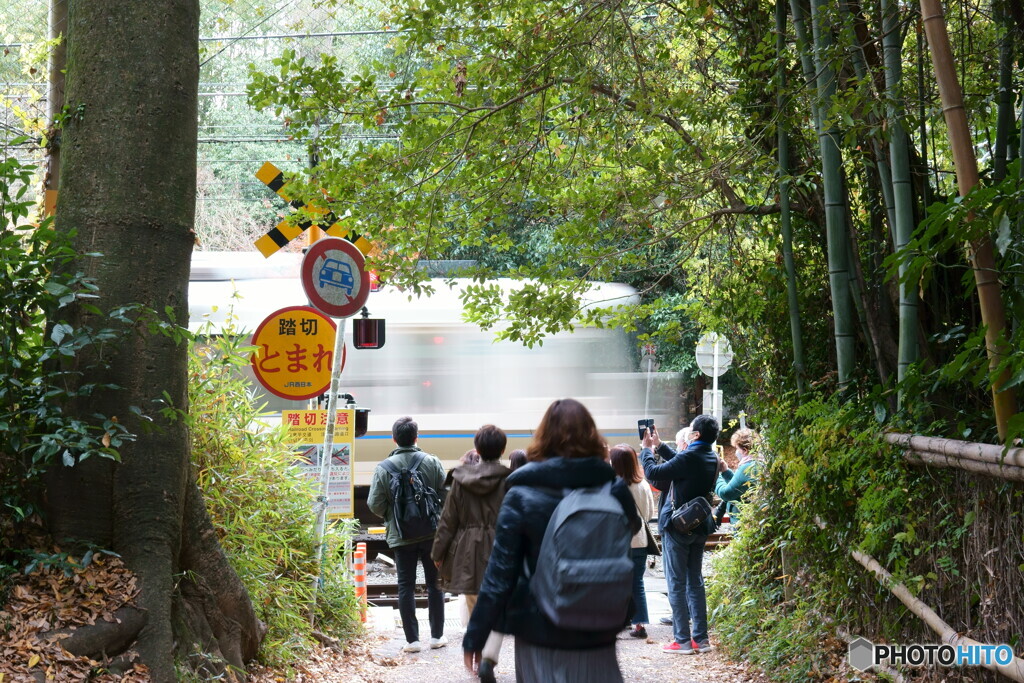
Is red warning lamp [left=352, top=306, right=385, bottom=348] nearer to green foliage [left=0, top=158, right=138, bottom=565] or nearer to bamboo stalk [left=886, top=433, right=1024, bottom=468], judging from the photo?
green foliage [left=0, top=158, right=138, bottom=565]

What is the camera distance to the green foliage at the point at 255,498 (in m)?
6.01

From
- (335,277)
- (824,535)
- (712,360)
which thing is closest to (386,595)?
(335,277)

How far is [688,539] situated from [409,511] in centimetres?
223

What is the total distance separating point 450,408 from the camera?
1582cm

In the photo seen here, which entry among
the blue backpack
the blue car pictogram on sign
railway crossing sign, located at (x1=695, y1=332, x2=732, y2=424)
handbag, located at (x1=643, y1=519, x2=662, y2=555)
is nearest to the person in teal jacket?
handbag, located at (x1=643, y1=519, x2=662, y2=555)

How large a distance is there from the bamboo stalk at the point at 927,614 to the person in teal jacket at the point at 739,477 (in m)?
2.72

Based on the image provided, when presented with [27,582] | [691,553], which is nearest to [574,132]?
[691,553]

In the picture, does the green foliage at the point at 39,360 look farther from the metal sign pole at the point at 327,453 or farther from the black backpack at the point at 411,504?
the black backpack at the point at 411,504

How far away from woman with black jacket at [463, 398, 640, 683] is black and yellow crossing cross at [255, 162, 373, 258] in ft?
11.8

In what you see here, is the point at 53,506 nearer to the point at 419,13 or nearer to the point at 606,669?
the point at 606,669

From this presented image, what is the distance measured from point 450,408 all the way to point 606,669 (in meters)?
12.5

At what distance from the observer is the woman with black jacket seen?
3.32 metres

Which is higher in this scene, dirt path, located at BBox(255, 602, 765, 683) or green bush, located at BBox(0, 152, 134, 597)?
green bush, located at BBox(0, 152, 134, 597)

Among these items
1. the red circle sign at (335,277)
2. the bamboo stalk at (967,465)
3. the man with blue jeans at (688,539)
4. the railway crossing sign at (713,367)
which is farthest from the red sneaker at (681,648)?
the railway crossing sign at (713,367)
